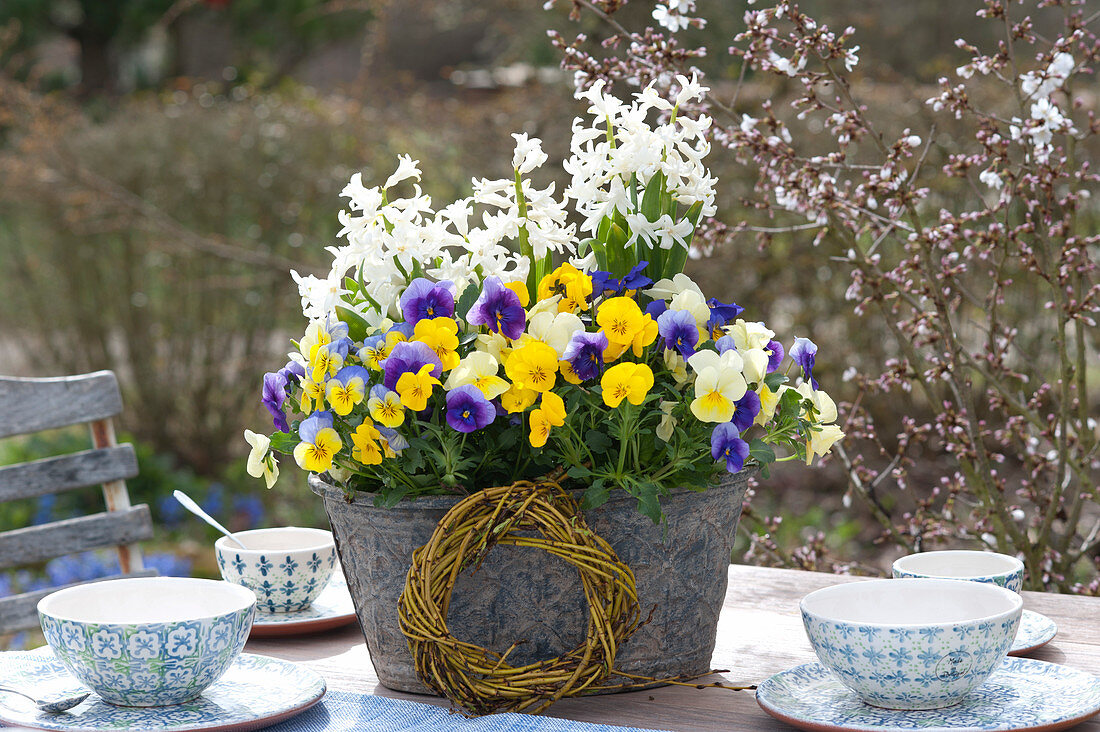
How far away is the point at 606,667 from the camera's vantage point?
917 mm

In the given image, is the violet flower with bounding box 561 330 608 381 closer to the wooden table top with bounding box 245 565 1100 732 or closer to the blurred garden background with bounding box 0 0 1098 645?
the wooden table top with bounding box 245 565 1100 732

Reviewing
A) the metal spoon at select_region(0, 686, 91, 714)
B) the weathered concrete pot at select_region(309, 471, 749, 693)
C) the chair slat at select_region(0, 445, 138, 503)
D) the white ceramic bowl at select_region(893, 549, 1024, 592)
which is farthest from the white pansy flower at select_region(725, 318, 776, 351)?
the chair slat at select_region(0, 445, 138, 503)

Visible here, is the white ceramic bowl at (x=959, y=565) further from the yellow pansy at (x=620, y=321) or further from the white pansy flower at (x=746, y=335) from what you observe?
the yellow pansy at (x=620, y=321)

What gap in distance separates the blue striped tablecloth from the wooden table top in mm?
41

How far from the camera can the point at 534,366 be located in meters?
0.90

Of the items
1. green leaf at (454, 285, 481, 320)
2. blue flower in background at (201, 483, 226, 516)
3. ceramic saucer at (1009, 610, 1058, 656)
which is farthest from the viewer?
blue flower in background at (201, 483, 226, 516)

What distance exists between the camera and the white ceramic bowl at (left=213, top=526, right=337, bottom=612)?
1.21 metres

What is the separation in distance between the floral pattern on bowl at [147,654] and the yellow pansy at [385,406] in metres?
0.19

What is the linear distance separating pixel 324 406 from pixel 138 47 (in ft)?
22.8

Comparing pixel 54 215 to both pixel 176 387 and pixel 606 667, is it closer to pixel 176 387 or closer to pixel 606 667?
pixel 176 387

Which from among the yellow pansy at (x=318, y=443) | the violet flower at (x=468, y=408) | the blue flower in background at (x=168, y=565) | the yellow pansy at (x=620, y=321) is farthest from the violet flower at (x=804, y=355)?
the blue flower in background at (x=168, y=565)

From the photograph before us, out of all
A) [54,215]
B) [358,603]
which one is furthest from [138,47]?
[358,603]

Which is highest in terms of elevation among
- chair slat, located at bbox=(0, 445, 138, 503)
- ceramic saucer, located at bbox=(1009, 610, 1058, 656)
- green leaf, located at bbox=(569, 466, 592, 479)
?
green leaf, located at bbox=(569, 466, 592, 479)

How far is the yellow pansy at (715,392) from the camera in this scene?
0.90 metres
